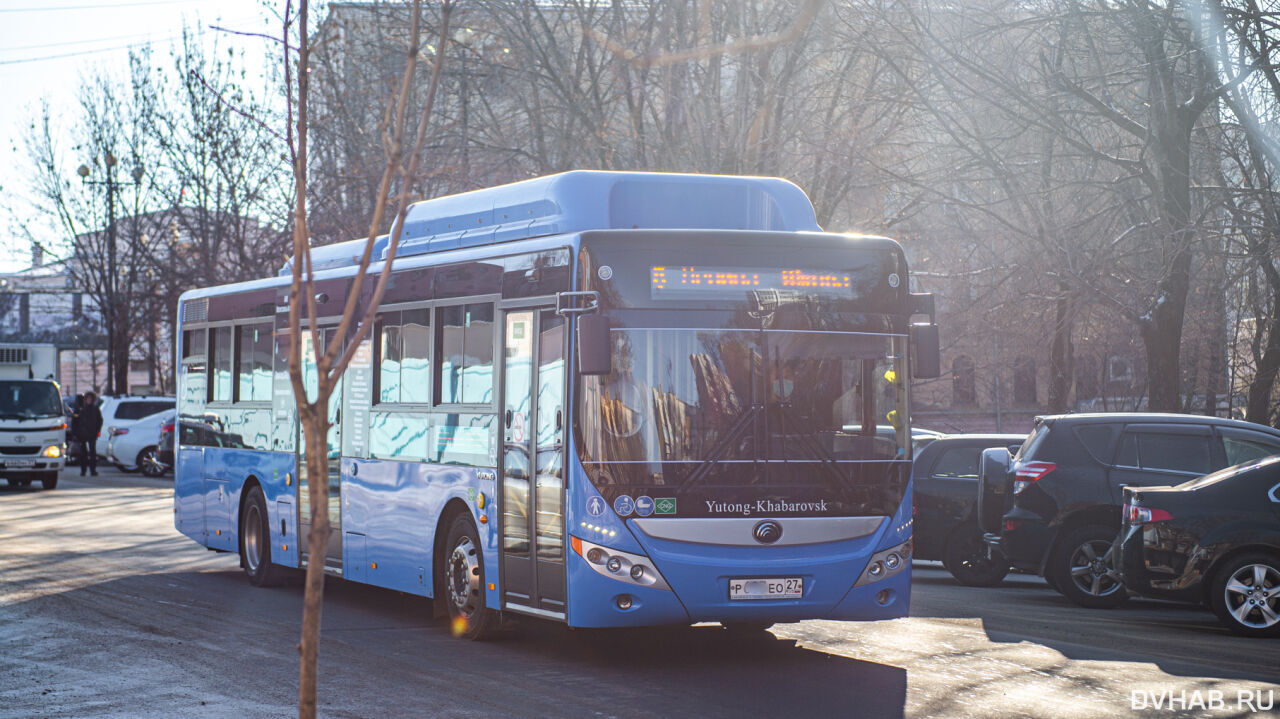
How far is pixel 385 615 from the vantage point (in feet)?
40.7

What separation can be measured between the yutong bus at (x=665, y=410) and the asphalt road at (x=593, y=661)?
1.60ft

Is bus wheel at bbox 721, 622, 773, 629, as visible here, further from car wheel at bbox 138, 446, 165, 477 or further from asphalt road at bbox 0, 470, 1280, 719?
car wheel at bbox 138, 446, 165, 477

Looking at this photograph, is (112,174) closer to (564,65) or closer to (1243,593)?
(564,65)

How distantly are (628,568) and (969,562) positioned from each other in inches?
294

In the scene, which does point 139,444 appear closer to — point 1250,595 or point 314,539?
point 1250,595

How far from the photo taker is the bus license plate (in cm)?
942

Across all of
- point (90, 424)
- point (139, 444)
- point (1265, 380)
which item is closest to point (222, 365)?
point (1265, 380)

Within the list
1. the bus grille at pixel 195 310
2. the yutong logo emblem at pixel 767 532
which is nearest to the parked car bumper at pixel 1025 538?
the yutong logo emblem at pixel 767 532

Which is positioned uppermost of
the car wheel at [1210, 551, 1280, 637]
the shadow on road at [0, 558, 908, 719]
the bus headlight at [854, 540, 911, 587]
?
the bus headlight at [854, 540, 911, 587]

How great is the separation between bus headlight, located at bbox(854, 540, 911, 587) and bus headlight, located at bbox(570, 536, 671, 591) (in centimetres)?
133

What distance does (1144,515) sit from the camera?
11844 millimetres

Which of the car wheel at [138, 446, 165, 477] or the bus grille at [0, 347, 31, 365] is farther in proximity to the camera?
the car wheel at [138, 446, 165, 477]

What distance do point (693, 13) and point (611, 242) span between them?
15205 mm

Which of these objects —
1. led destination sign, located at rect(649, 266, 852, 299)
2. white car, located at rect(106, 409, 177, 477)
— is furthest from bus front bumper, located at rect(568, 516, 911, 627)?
white car, located at rect(106, 409, 177, 477)
